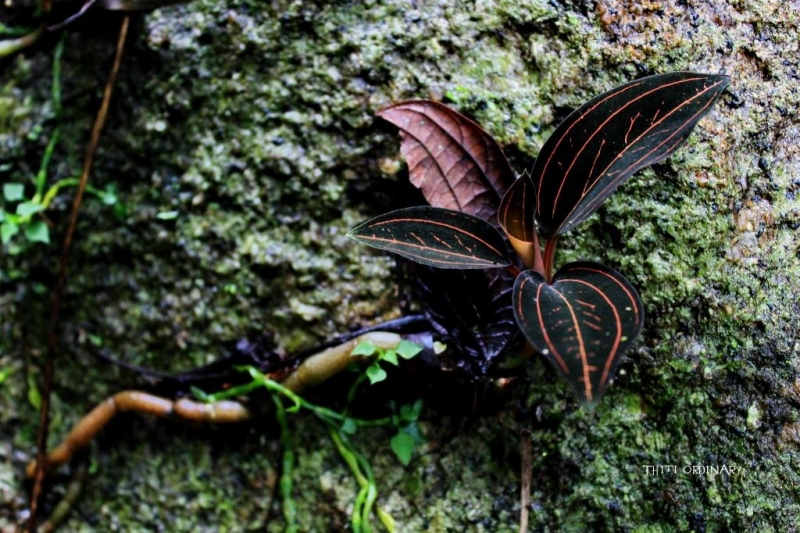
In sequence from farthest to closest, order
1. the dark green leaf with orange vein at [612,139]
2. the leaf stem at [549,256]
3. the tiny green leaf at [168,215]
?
the tiny green leaf at [168,215]
the leaf stem at [549,256]
the dark green leaf with orange vein at [612,139]

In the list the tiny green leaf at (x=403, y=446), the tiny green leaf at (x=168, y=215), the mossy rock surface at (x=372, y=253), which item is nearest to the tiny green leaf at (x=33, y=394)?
the mossy rock surface at (x=372, y=253)

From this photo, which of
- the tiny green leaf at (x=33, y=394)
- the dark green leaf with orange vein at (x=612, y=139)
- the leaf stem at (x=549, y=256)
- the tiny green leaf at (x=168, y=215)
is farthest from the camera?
the tiny green leaf at (x=33, y=394)

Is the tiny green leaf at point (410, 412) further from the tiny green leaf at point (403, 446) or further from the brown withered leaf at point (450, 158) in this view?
the brown withered leaf at point (450, 158)

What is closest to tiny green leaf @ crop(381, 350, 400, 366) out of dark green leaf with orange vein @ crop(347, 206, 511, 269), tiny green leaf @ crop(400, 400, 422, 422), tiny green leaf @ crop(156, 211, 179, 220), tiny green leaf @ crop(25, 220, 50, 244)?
tiny green leaf @ crop(400, 400, 422, 422)

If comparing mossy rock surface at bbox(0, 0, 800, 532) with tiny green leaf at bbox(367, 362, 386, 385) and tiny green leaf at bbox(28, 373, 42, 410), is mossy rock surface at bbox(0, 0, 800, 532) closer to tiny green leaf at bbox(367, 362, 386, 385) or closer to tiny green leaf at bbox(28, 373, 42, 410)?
tiny green leaf at bbox(28, 373, 42, 410)

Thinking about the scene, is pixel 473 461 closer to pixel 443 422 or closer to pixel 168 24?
pixel 443 422

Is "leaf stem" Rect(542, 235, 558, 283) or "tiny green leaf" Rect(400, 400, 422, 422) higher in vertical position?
"leaf stem" Rect(542, 235, 558, 283)

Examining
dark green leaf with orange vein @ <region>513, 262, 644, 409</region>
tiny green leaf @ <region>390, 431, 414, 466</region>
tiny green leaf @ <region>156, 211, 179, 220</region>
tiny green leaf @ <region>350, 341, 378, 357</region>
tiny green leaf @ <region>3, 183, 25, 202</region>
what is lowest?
tiny green leaf @ <region>390, 431, 414, 466</region>
